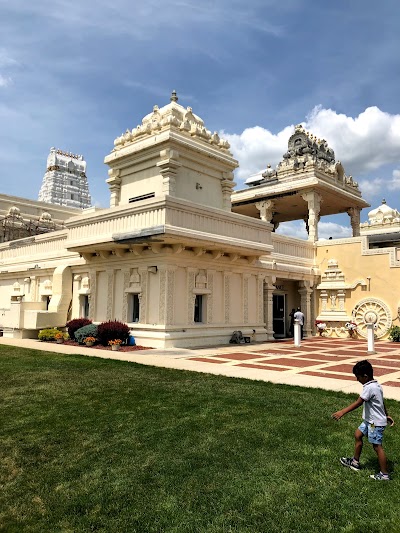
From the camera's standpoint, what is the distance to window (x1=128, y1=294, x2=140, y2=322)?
58.6 ft

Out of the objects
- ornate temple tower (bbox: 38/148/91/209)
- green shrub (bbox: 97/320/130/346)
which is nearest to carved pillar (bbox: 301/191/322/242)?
green shrub (bbox: 97/320/130/346)

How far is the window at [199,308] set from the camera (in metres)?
18.0

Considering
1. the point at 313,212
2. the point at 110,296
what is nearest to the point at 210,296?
the point at 110,296

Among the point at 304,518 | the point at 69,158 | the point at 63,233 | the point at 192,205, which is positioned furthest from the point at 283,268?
the point at 69,158

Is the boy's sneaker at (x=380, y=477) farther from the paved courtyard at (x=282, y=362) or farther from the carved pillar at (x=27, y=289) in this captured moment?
the carved pillar at (x=27, y=289)

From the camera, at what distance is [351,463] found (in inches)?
185

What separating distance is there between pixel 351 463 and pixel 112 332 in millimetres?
12460

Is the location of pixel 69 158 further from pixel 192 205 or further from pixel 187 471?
pixel 187 471

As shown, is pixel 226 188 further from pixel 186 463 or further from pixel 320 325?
pixel 186 463

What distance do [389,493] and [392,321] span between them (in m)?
19.7

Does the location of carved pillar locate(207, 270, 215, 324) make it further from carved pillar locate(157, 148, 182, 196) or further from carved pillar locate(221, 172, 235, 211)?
carved pillar locate(221, 172, 235, 211)

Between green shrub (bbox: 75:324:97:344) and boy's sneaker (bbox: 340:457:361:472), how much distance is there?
534 inches

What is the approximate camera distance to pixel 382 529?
3.50 metres

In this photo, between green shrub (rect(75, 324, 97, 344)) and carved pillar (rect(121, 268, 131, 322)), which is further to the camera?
carved pillar (rect(121, 268, 131, 322))
